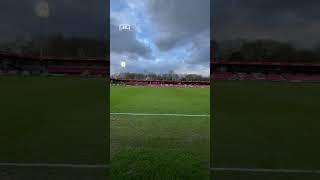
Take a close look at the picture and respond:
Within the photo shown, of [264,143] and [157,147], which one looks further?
[264,143]

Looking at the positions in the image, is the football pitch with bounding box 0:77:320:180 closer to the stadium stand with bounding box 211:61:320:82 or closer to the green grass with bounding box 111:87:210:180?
the green grass with bounding box 111:87:210:180

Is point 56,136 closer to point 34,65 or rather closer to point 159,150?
point 159,150

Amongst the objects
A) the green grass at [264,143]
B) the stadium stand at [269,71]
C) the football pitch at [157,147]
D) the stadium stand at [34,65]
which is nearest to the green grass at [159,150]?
the football pitch at [157,147]

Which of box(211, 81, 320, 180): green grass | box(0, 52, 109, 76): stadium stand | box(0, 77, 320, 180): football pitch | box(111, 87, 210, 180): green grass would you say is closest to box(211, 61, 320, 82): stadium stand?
box(0, 52, 109, 76): stadium stand

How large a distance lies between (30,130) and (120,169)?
2.36 m

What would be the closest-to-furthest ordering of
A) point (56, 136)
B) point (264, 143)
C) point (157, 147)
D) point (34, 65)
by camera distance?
point (157, 147) → point (264, 143) → point (56, 136) → point (34, 65)

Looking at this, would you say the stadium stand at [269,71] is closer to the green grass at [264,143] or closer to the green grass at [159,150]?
the green grass at [264,143]

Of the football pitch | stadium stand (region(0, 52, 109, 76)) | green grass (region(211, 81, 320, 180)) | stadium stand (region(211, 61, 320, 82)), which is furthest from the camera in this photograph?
stadium stand (region(211, 61, 320, 82))

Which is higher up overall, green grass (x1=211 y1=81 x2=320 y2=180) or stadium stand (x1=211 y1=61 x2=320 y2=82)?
stadium stand (x1=211 y1=61 x2=320 y2=82)

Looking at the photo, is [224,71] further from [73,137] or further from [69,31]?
[73,137]

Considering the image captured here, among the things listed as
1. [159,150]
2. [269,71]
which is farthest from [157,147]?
[269,71]

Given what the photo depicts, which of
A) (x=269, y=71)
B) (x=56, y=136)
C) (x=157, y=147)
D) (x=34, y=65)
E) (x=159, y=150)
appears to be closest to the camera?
(x=159, y=150)

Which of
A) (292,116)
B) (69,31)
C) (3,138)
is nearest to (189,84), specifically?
(292,116)

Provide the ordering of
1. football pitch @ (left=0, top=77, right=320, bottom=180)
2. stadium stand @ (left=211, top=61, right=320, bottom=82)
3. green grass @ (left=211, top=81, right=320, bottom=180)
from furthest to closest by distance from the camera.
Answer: stadium stand @ (left=211, top=61, right=320, bottom=82) < green grass @ (left=211, top=81, right=320, bottom=180) < football pitch @ (left=0, top=77, right=320, bottom=180)
